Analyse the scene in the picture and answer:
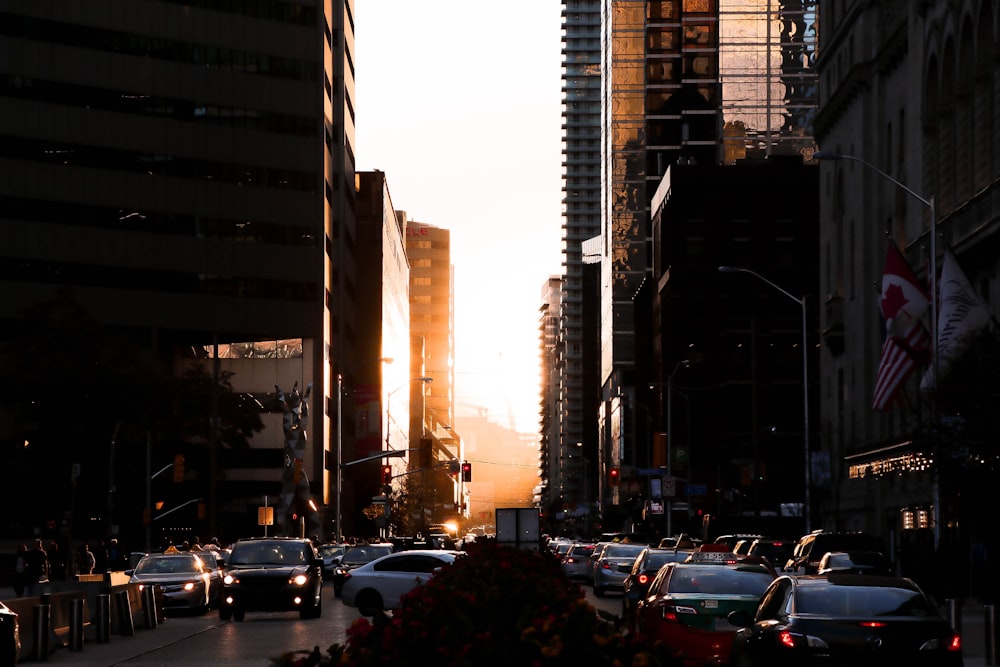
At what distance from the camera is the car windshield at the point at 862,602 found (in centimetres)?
1728

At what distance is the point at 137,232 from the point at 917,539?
6084 cm

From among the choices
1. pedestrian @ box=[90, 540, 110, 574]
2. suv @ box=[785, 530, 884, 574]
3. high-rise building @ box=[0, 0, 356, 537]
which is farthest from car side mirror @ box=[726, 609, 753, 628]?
high-rise building @ box=[0, 0, 356, 537]

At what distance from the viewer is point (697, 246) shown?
139m

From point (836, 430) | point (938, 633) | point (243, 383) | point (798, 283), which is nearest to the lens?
point (938, 633)

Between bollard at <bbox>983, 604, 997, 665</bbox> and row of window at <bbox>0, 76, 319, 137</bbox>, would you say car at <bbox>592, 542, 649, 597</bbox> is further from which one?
row of window at <bbox>0, 76, 319, 137</bbox>

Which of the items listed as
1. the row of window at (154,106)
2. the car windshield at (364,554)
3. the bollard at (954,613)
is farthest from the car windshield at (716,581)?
the row of window at (154,106)

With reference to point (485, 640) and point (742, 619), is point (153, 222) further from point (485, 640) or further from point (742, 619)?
point (485, 640)

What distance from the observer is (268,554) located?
3969 cm

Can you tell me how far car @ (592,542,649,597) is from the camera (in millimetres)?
49094

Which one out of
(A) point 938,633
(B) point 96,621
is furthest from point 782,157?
(A) point 938,633

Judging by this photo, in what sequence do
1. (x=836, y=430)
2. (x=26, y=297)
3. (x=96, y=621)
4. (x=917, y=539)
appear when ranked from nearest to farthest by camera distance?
(x=96, y=621), (x=917, y=539), (x=836, y=430), (x=26, y=297)

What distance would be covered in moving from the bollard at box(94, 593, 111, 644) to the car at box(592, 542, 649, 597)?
1932cm

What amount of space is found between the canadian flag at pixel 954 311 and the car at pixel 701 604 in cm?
2026

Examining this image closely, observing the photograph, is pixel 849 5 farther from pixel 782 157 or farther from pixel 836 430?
pixel 782 157
